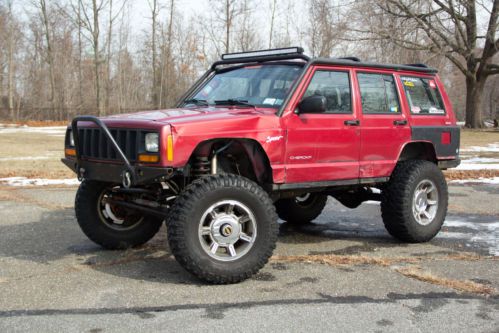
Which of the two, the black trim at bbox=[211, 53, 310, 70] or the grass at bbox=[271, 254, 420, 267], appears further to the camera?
the black trim at bbox=[211, 53, 310, 70]

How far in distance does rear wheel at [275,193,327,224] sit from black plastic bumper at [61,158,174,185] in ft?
9.78

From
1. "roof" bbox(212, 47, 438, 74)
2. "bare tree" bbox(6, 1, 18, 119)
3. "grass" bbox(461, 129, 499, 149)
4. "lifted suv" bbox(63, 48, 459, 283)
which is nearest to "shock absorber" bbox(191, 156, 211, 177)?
"lifted suv" bbox(63, 48, 459, 283)

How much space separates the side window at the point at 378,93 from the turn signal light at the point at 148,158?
2477mm

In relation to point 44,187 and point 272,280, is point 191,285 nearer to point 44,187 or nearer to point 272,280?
point 272,280

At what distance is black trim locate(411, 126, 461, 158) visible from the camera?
6457 mm

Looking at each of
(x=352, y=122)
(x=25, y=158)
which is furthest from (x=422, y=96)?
(x=25, y=158)

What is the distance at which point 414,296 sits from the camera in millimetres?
4430

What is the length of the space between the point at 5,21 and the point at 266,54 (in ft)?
182

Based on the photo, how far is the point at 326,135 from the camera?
561 centimetres

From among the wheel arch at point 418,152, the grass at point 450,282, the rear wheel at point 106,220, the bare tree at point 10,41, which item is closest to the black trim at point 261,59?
the wheel arch at point 418,152

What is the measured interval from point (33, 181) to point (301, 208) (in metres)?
6.30

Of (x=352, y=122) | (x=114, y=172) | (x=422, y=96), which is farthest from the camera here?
(x=422, y=96)

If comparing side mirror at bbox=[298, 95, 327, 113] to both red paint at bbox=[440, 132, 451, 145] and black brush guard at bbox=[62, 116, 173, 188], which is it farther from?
red paint at bbox=[440, 132, 451, 145]

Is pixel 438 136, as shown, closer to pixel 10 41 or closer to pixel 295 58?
pixel 295 58
